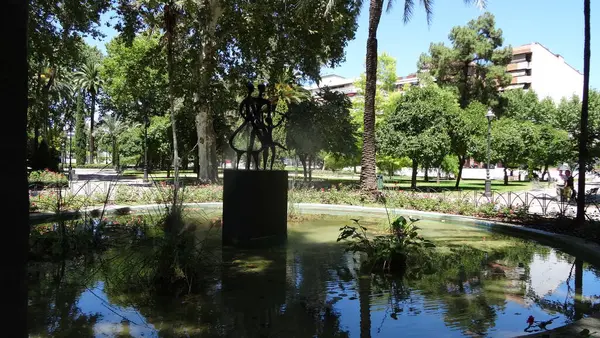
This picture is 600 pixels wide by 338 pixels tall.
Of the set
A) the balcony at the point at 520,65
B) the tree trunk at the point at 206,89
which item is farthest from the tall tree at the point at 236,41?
the balcony at the point at 520,65

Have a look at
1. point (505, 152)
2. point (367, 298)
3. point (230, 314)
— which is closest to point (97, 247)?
point (230, 314)

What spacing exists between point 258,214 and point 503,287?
4453 mm

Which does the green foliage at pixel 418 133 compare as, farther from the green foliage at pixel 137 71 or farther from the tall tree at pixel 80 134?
the tall tree at pixel 80 134

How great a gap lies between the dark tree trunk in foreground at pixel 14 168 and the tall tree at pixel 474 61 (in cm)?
5023

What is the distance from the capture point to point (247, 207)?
323 inches

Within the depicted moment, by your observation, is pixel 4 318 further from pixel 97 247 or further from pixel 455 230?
pixel 455 230

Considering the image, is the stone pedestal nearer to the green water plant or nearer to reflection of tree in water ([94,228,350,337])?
reflection of tree in water ([94,228,350,337])

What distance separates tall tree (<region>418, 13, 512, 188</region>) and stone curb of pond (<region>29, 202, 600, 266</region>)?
38.6 metres

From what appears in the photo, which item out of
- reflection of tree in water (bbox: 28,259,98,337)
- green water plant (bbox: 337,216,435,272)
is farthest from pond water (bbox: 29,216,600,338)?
green water plant (bbox: 337,216,435,272)

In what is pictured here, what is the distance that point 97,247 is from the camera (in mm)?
7449

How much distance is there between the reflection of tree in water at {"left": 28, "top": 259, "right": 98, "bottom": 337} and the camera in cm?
403

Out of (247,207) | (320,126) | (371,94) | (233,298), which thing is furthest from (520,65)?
(233,298)

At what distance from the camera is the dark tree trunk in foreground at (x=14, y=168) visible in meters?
1.83

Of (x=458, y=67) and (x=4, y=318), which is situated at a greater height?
(x=458, y=67)
